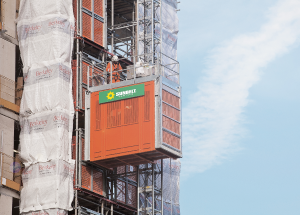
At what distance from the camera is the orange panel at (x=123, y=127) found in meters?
60.0

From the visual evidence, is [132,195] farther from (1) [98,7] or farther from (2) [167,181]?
(1) [98,7]

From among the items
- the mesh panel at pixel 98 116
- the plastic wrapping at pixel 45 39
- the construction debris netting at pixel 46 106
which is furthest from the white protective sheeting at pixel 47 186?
the plastic wrapping at pixel 45 39

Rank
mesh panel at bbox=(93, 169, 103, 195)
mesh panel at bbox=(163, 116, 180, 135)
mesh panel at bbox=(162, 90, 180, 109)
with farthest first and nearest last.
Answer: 1. mesh panel at bbox=(93, 169, 103, 195)
2. mesh panel at bbox=(162, 90, 180, 109)
3. mesh panel at bbox=(163, 116, 180, 135)

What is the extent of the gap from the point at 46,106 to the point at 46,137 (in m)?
2.51

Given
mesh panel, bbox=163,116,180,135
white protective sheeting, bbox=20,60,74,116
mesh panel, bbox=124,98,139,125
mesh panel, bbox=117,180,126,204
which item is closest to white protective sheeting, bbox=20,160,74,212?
white protective sheeting, bbox=20,60,74,116

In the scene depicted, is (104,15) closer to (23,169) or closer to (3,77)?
(3,77)

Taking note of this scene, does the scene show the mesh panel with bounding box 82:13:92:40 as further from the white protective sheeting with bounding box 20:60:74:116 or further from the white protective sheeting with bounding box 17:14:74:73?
the white protective sheeting with bounding box 20:60:74:116

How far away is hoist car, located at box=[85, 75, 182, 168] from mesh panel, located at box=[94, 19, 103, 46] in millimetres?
5811

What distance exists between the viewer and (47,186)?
5809 centimetres

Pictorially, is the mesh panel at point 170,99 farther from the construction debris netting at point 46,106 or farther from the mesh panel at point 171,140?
the construction debris netting at point 46,106

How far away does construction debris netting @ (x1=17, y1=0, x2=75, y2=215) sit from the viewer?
58.3 metres

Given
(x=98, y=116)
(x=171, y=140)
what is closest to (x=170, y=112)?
(x=171, y=140)

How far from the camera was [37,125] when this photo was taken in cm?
6019

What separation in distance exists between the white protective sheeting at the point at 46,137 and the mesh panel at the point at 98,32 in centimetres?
921
